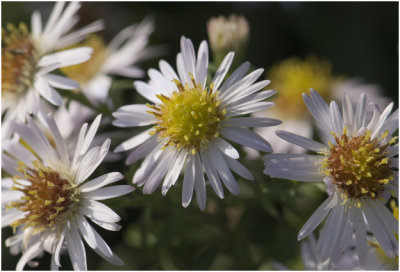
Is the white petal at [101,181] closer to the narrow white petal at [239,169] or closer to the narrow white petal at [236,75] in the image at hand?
the narrow white petal at [239,169]

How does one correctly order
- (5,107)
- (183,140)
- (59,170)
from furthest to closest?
(5,107) → (59,170) → (183,140)

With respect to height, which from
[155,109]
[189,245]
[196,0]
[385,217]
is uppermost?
[196,0]

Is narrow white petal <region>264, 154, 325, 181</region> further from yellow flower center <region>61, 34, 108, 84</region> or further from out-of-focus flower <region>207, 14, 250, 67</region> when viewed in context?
yellow flower center <region>61, 34, 108, 84</region>

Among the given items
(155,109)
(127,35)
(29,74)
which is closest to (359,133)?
(155,109)

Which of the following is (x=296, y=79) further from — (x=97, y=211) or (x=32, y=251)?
(x=32, y=251)

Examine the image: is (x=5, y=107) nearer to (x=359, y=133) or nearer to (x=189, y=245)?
(x=189, y=245)

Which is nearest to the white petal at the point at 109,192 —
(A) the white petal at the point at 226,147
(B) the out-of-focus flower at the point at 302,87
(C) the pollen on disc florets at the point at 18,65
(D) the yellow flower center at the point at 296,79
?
(A) the white petal at the point at 226,147
